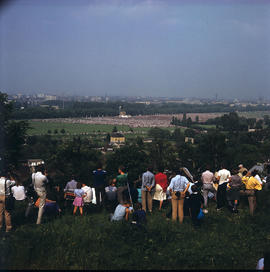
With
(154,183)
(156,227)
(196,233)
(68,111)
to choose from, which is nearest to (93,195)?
(154,183)

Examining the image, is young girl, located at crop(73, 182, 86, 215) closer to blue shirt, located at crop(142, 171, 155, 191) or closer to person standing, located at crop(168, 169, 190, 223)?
blue shirt, located at crop(142, 171, 155, 191)

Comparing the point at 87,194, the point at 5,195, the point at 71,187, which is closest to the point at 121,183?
the point at 87,194

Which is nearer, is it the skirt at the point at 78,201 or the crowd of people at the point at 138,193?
the crowd of people at the point at 138,193

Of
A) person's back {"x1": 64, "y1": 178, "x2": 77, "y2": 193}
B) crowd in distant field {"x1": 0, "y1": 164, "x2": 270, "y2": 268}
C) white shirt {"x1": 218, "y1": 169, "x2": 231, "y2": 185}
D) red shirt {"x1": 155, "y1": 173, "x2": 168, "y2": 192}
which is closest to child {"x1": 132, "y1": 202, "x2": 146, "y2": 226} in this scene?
crowd in distant field {"x1": 0, "y1": 164, "x2": 270, "y2": 268}

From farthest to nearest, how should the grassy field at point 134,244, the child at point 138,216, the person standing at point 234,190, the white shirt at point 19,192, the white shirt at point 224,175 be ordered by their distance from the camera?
the white shirt at point 224,175
the person standing at point 234,190
the white shirt at point 19,192
the child at point 138,216
the grassy field at point 134,244

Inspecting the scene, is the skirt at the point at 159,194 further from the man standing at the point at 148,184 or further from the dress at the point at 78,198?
the dress at the point at 78,198

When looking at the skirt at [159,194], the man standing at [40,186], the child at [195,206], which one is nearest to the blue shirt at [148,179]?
the skirt at [159,194]
